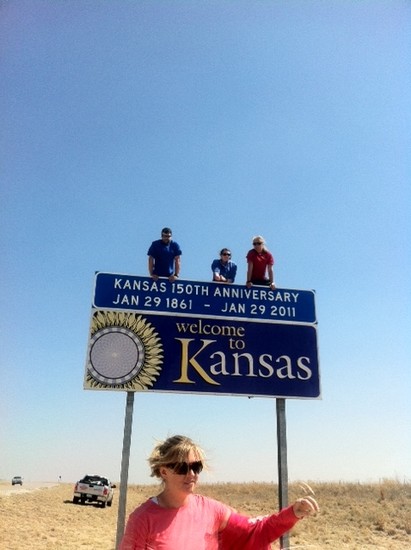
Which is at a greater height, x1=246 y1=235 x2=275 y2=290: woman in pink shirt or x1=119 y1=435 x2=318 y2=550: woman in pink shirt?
x1=246 y1=235 x2=275 y2=290: woman in pink shirt

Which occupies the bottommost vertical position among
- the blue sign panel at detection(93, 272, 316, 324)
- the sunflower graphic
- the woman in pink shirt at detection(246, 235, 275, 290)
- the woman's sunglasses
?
the woman's sunglasses

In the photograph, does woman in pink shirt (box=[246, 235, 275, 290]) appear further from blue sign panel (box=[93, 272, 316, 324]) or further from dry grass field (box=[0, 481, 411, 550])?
dry grass field (box=[0, 481, 411, 550])

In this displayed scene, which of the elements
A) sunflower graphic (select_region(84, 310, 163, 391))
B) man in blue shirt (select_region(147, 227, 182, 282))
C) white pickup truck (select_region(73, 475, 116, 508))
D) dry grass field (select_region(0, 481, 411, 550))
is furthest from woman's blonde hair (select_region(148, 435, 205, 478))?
white pickup truck (select_region(73, 475, 116, 508))

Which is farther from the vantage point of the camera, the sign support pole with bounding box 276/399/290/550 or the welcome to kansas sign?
the welcome to kansas sign

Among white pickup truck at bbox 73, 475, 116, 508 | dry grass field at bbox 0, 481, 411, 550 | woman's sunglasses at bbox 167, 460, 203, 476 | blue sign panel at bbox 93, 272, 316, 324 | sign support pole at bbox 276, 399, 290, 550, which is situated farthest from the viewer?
white pickup truck at bbox 73, 475, 116, 508

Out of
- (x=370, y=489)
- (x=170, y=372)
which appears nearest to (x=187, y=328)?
(x=170, y=372)

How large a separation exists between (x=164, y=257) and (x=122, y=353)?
1.62 m

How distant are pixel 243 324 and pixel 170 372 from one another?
4.10 feet

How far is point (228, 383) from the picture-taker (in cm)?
608

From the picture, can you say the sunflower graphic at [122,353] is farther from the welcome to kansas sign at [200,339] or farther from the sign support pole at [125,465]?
the sign support pole at [125,465]

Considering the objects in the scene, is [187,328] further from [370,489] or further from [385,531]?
[370,489]

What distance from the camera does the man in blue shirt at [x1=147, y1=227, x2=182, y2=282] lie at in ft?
21.9

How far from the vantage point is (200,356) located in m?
6.13

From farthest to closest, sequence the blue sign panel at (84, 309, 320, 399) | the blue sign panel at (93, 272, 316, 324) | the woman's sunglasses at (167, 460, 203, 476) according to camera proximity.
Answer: the blue sign panel at (93, 272, 316, 324) → the blue sign panel at (84, 309, 320, 399) → the woman's sunglasses at (167, 460, 203, 476)
